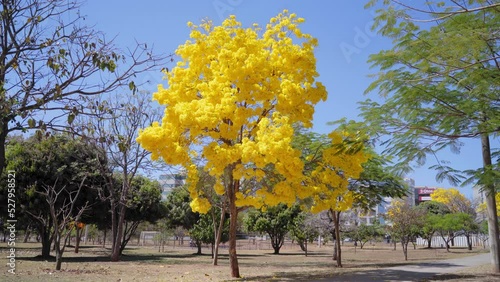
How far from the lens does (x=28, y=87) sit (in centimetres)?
548

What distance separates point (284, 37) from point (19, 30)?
7.84 meters

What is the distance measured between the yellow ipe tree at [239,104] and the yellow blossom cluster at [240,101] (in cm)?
3

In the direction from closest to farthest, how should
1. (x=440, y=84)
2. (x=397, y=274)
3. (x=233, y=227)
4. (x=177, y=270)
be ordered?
1. (x=440, y=84)
2. (x=233, y=227)
3. (x=397, y=274)
4. (x=177, y=270)

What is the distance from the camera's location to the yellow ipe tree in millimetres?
10086

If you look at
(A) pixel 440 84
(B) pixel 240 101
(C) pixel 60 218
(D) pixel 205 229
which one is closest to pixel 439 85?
(A) pixel 440 84

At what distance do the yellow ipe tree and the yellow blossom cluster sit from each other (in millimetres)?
26

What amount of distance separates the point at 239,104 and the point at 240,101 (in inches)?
23.8

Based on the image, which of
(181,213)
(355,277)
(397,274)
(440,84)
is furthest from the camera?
(181,213)

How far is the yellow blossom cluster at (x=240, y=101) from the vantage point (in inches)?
396

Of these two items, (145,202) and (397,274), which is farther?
(145,202)

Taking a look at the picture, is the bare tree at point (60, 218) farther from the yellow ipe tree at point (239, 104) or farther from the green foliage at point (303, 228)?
the green foliage at point (303, 228)

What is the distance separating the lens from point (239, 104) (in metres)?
11.7

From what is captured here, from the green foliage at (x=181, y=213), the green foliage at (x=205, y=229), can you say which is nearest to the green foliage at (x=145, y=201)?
the green foliage at (x=205, y=229)

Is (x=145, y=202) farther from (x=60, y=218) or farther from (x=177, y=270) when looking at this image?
(x=177, y=270)
